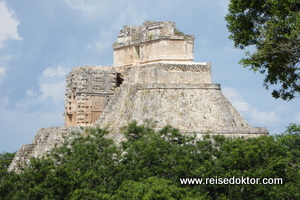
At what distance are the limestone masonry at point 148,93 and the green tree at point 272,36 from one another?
732cm

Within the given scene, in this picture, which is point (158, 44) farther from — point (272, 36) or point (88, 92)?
point (272, 36)

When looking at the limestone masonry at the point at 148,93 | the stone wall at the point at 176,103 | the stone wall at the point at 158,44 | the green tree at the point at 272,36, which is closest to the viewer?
the green tree at the point at 272,36

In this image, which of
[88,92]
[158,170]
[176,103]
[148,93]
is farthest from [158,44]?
[158,170]

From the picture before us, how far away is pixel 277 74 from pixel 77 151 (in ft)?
29.0

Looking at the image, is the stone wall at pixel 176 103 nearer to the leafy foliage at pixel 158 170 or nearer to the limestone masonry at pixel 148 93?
the limestone masonry at pixel 148 93

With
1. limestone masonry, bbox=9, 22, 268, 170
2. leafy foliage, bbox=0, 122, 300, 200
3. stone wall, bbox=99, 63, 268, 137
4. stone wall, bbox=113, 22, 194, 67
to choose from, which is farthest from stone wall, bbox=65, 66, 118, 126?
leafy foliage, bbox=0, 122, 300, 200

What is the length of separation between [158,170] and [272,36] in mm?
6935

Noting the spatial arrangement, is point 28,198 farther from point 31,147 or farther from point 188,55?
point 188,55

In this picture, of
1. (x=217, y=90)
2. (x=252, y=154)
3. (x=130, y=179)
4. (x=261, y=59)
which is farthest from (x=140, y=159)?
(x=217, y=90)

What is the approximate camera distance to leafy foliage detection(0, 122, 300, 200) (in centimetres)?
2667

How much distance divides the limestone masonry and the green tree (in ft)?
24.0

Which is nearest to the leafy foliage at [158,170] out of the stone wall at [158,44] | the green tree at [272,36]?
the green tree at [272,36]

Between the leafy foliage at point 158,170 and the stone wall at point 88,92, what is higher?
the stone wall at point 88,92

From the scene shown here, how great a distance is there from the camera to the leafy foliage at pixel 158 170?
26672 mm
